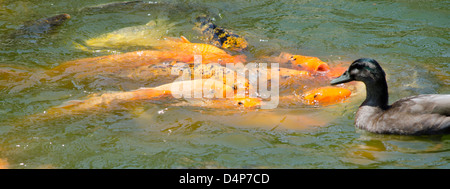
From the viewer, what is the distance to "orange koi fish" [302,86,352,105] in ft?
19.3

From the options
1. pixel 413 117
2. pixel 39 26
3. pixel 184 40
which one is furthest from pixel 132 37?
pixel 413 117

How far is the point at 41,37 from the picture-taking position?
8406mm

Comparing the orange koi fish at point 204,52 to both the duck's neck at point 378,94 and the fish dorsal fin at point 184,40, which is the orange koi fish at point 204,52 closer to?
the fish dorsal fin at point 184,40

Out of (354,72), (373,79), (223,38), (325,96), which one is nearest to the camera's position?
(373,79)

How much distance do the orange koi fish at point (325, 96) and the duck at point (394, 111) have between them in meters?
0.54

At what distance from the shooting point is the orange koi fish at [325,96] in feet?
19.3

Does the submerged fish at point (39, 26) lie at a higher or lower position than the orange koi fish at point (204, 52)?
higher

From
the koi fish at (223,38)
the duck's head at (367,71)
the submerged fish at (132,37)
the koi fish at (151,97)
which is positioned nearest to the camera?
the duck's head at (367,71)

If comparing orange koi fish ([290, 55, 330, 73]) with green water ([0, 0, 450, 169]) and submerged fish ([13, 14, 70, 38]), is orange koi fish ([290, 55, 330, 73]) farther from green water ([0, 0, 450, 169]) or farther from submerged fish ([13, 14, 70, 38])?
submerged fish ([13, 14, 70, 38])

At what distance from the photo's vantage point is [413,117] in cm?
473

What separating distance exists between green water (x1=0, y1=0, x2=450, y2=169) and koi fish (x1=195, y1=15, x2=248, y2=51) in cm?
27

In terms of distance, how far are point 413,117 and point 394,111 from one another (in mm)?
217

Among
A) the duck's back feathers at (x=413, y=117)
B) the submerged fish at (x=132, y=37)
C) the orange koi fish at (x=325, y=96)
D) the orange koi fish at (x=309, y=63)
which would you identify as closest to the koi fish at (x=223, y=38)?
the submerged fish at (x=132, y=37)

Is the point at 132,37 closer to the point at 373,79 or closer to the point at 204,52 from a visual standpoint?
the point at 204,52
